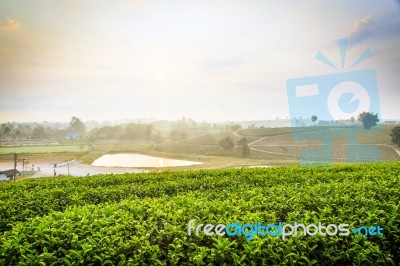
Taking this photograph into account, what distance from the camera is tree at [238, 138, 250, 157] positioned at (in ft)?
120

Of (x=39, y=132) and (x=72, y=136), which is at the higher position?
(x=39, y=132)

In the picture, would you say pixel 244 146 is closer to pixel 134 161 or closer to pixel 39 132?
pixel 134 161

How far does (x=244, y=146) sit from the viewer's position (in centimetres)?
3734

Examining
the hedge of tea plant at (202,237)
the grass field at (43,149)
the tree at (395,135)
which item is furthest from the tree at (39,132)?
the tree at (395,135)

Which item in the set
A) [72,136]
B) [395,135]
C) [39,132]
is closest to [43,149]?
[39,132]

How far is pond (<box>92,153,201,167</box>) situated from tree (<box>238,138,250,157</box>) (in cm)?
922

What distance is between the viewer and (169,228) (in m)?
2.79

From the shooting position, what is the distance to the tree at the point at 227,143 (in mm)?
37906

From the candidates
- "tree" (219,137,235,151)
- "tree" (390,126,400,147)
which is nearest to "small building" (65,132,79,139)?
"tree" (219,137,235,151)

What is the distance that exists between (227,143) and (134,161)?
541 inches

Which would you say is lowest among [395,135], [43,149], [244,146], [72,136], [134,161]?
[134,161]

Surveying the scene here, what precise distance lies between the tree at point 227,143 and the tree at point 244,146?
1127 millimetres

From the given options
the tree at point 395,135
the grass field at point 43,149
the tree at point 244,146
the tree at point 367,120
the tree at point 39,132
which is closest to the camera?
the tree at point 367,120

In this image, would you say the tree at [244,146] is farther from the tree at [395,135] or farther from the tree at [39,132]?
the tree at [39,132]
